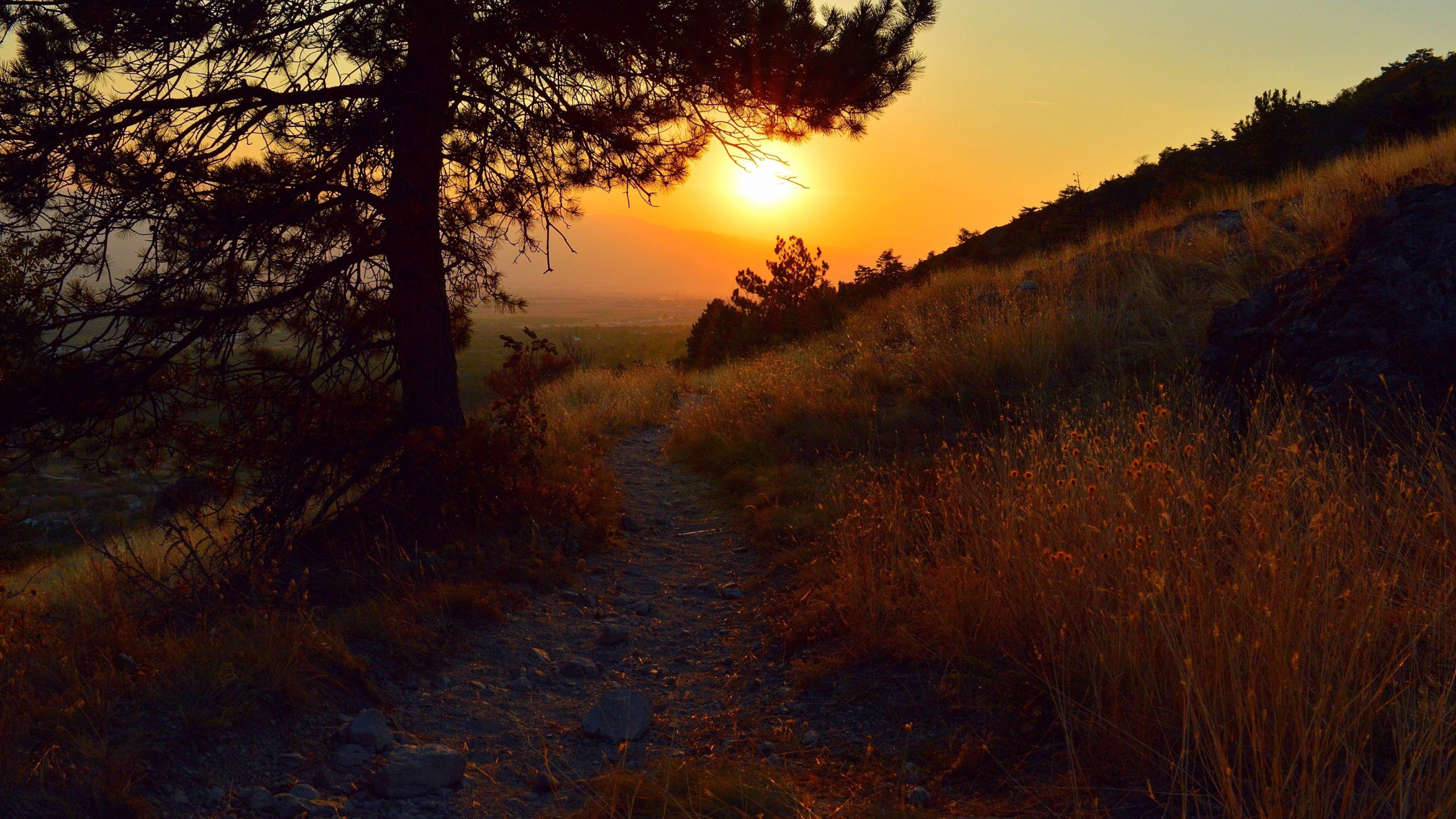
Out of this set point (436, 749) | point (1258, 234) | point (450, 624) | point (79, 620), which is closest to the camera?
point (436, 749)

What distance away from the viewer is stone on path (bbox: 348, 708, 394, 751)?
307 cm

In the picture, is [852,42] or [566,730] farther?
[852,42]

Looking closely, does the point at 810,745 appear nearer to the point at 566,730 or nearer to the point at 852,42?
the point at 566,730

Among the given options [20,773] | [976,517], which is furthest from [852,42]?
[20,773]

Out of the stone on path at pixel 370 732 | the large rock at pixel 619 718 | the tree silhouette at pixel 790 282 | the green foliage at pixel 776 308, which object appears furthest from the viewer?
the tree silhouette at pixel 790 282

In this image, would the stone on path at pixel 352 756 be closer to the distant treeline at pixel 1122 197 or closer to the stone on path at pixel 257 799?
the stone on path at pixel 257 799

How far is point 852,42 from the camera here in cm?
554

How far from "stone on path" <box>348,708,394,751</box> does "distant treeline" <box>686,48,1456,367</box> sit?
50.9ft

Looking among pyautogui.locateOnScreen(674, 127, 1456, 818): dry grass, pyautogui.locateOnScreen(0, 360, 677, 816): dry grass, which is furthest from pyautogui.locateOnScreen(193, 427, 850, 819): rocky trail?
pyautogui.locateOnScreen(674, 127, 1456, 818): dry grass

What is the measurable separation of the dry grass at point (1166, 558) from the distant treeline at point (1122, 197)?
9.56 meters

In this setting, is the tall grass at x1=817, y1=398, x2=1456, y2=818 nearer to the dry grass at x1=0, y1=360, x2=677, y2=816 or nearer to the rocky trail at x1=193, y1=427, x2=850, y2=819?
the rocky trail at x1=193, y1=427, x2=850, y2=819

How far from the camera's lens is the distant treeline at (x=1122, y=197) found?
16.3 metres

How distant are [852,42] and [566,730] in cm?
487

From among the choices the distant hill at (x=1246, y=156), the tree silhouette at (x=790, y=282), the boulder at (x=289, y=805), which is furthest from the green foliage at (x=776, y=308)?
the boulder at (x=289, y=805)
